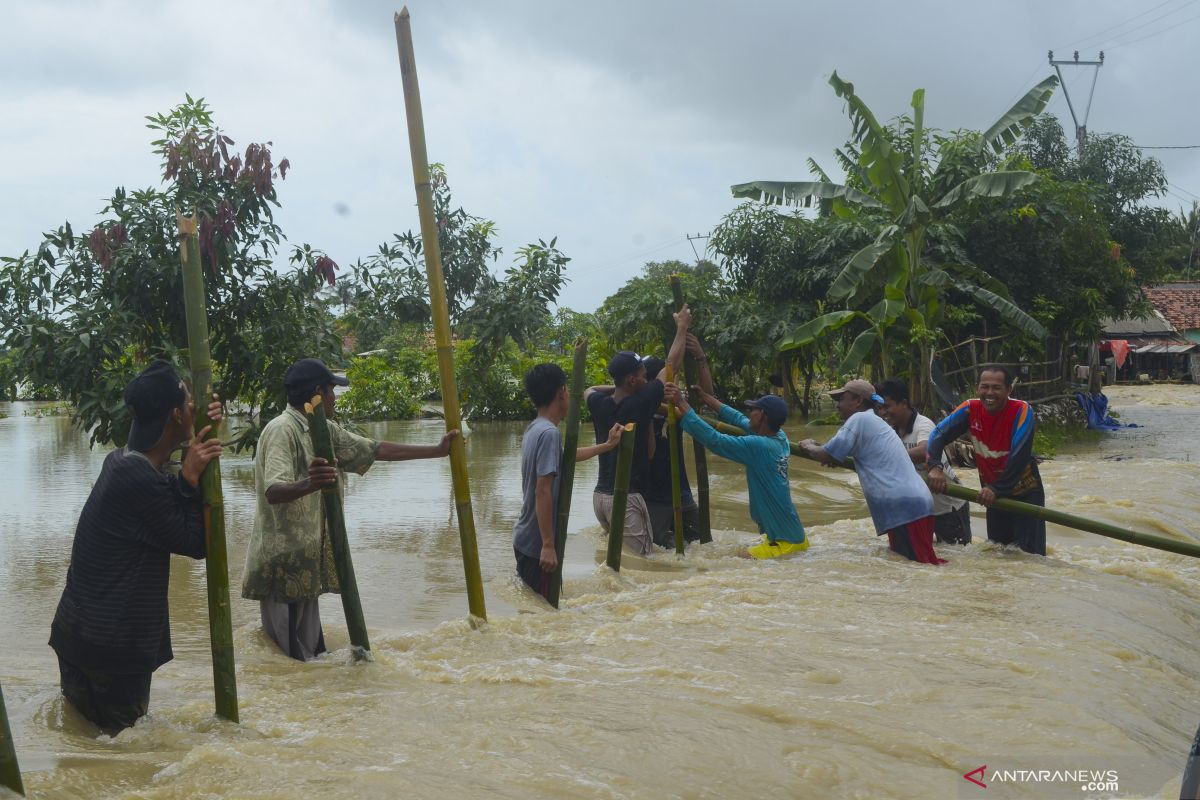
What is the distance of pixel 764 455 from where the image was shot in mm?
7508

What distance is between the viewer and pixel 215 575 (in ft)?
12.4

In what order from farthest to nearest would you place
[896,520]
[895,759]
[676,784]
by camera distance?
[896,520] < [895,759] < [676,784]

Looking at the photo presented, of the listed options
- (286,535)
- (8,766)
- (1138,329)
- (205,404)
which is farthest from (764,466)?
(1138,329)

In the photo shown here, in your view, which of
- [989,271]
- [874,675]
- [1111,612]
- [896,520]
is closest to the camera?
[874,675]

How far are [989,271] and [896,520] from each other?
14887mm


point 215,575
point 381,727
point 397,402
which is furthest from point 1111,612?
point 397,402

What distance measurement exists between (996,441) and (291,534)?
506 cm

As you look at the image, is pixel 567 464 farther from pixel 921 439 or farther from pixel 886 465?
pixel 921 439

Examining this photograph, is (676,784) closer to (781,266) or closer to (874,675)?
(874,675)

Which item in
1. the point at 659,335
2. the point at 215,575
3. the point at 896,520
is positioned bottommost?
the point at 896,520

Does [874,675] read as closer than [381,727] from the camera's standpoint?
No

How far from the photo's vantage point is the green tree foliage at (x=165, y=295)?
839 cm

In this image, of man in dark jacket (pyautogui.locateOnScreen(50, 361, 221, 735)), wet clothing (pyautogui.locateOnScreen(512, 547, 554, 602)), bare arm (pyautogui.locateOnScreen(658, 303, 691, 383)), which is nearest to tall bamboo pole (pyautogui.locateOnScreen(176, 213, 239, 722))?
man in dark jacket (pyautogui.locateOnScreen(50, 361, 221, 735))

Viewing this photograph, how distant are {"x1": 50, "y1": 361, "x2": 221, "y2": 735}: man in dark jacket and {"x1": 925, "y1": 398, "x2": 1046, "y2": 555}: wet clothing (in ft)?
17.6
